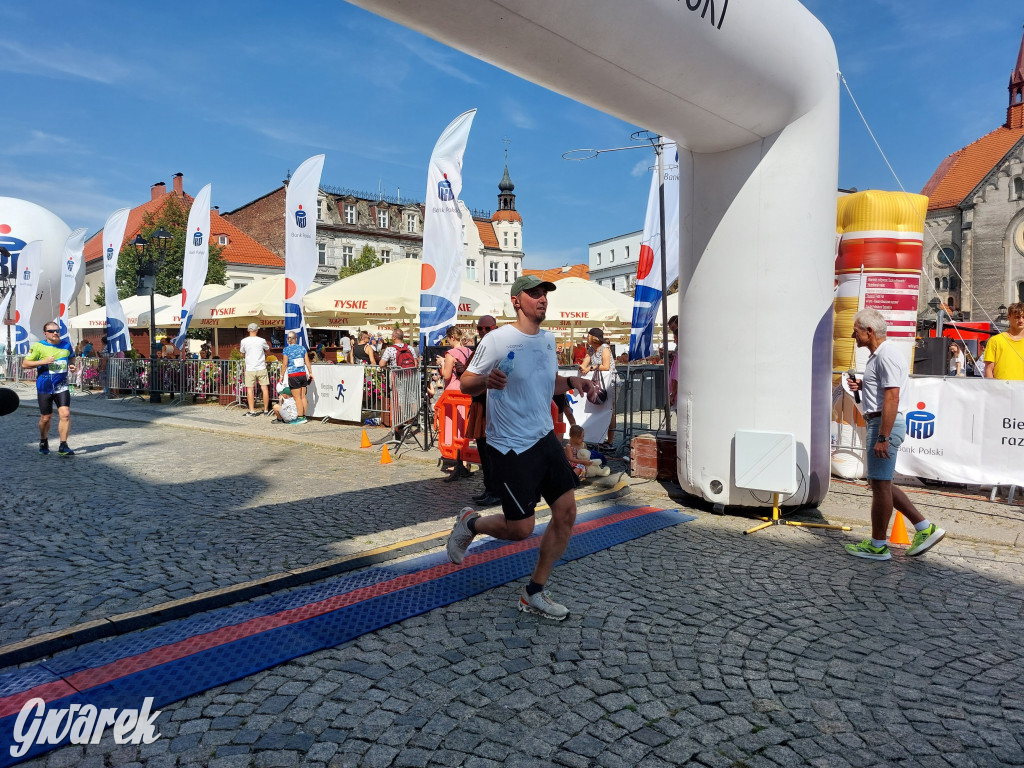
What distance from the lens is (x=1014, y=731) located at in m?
2.70

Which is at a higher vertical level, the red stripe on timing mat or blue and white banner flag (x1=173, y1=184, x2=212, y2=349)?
blue and white banner flag (x1=173, y1=184, x2=212, y2=349)

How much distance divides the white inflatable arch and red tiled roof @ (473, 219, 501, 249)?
63959mm

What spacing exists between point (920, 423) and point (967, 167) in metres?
59.5

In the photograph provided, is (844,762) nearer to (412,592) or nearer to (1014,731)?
(1014,731)

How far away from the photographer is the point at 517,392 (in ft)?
12.6

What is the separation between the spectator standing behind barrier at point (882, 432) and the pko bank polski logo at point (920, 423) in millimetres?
2446

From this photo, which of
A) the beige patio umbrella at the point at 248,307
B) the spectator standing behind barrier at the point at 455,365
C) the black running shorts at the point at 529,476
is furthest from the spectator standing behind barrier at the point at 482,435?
the beige patio umbrella at the point at 248,307

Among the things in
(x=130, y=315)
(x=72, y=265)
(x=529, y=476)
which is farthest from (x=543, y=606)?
(x=72, y=265)

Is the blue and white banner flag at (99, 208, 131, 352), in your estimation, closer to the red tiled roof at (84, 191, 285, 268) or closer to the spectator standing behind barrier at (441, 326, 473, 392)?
the spectator standing behind barrier at (441, 326, 473, 392)

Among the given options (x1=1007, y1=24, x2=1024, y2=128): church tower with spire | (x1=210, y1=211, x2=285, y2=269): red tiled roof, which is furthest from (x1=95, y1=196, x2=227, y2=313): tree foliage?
(x1=1007, y1=24, x2=1024, y2=128): church tower with spire

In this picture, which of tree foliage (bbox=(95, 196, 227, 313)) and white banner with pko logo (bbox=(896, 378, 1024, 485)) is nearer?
white banner with pko logo (bbox=(896, 378, 1024, 485))

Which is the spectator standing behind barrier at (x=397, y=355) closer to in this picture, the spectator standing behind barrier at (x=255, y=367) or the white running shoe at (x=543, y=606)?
the spectator standing behind barrier at (x=255, y=367)

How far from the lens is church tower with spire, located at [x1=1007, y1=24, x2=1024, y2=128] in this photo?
5747 cm

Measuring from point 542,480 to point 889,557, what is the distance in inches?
115
